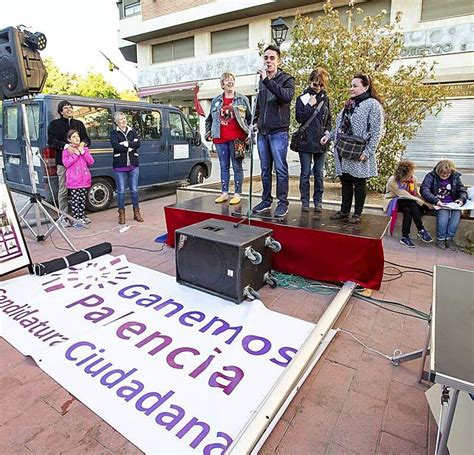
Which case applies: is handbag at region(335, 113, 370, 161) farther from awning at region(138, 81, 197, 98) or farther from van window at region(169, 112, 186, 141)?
awning at region(138, 81, 197, 98)

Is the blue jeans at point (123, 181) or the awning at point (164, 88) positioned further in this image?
the awning at point (164, 88)

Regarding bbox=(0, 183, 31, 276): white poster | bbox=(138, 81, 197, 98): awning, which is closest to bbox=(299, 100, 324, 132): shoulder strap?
bbox=(0, 183, 31, 276): white poster

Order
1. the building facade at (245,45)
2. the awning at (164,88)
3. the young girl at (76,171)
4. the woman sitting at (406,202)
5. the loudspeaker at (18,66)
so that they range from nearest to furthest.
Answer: the loudspeaker at (18,66), the woman sitting at (406,202), the young girl at (76,171), the building facade at (245,45), the awning at (164,88)

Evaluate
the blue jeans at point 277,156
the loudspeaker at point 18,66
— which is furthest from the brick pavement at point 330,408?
the loudspeaker at point 18,66

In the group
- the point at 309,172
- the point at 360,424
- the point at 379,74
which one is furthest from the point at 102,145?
the point at 360,424

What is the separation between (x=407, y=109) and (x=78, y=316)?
246 inches

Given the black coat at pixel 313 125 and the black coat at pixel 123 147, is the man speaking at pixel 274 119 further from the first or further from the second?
the black coat at pixel 123 147

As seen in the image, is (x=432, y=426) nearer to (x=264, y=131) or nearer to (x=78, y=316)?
(x=78, y=316)

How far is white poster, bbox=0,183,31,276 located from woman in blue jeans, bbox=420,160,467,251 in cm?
469

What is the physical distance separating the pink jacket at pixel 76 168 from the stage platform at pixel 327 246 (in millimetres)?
2357

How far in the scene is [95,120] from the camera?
5.92 m

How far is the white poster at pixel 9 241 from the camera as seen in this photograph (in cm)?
326

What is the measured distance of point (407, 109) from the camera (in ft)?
20.6

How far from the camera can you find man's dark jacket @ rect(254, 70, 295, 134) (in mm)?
3312
